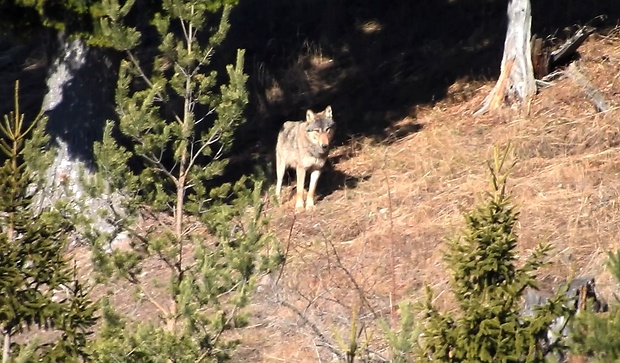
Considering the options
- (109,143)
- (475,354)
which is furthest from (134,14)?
(475,354)

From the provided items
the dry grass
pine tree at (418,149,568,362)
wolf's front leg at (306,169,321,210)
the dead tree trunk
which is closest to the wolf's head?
wolf's front leg at (306,169,321,210)

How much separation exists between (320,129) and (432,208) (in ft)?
5.50

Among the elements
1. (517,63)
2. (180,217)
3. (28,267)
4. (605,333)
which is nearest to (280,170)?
(517,63)

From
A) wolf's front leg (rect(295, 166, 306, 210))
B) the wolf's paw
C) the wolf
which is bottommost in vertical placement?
the wolf's paw

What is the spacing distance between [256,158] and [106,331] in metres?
8.35

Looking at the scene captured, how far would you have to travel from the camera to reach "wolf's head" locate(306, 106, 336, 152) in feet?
46.5

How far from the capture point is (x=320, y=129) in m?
14.2

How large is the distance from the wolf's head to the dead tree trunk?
263 centimetres

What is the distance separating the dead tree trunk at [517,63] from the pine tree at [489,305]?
918 centimetres

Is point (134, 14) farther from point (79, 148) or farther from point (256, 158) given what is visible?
point (256, 158)

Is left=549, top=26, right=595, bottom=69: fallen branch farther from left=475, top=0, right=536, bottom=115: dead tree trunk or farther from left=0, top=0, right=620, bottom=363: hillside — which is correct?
left=475, top=0, right=536, bottom=115: dead tree trunk

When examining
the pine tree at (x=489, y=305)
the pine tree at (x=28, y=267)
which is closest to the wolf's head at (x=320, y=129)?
the pine tree at (x=28, y=267)

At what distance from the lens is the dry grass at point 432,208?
1155 cm

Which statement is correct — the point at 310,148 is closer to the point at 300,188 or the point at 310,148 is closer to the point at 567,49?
the point at 300,188
